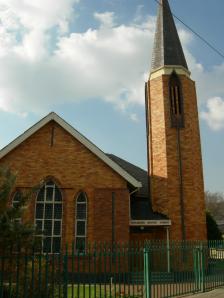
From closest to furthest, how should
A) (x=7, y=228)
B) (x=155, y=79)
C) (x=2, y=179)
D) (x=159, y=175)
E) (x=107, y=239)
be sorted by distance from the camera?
(x=7, y=228), (x=2, y=179), (x=107, y=239), (x=159, y=175), (x=155, y=79)

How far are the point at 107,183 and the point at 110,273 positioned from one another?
7437mm

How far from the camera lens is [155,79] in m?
21.3

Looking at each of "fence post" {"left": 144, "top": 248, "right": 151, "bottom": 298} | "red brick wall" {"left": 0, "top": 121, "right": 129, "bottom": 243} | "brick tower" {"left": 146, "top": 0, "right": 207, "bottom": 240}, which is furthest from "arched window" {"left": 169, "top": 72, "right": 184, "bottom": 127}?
"fence post" {"left": 144, "top": 248, "right": 151, "bottom": 298}

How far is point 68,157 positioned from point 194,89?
8190 mm

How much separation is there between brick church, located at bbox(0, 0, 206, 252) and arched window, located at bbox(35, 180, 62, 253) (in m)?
0.04

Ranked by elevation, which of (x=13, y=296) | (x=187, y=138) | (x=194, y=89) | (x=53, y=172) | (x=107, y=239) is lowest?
(x=13, y=296)

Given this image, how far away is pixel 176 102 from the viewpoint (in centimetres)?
2073

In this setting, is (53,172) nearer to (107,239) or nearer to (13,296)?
(107,239)

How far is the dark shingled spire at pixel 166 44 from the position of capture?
2185 cm

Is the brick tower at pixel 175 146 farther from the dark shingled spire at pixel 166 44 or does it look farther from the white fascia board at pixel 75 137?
the white fascia board at pixel 75 137

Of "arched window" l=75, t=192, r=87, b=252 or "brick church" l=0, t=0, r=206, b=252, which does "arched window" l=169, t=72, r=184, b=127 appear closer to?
"brick church" l=0, t=0, r=206, b=252

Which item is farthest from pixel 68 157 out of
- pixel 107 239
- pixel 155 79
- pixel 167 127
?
pixel 155 79

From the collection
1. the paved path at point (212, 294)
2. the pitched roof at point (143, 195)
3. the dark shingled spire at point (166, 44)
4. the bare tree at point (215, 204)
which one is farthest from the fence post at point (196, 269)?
the bare tree at point (215, 204)

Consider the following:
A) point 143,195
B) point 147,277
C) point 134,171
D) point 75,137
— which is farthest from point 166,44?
point 147,277
